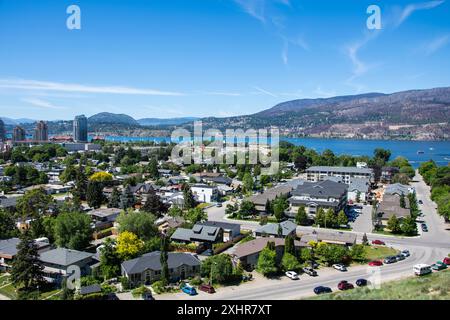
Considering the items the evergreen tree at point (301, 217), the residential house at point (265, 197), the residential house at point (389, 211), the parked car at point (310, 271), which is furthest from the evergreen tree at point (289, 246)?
the residential house at point (265, 197)

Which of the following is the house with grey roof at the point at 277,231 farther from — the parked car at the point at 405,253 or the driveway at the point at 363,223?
the parked car at the point at 405,253

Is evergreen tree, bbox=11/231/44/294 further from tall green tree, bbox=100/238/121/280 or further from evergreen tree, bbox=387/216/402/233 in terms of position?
evergreen tree, bbox=387/216/402/233

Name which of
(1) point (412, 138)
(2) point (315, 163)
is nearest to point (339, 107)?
(1) point (412, 138)

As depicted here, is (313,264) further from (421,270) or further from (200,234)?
(200,234)

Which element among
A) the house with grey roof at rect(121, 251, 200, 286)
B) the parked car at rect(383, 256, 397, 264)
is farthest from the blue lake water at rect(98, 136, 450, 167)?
the house with grey roof at rect(121, 251, 200, 286)

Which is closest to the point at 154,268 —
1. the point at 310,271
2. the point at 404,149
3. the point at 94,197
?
the point at 310,271
